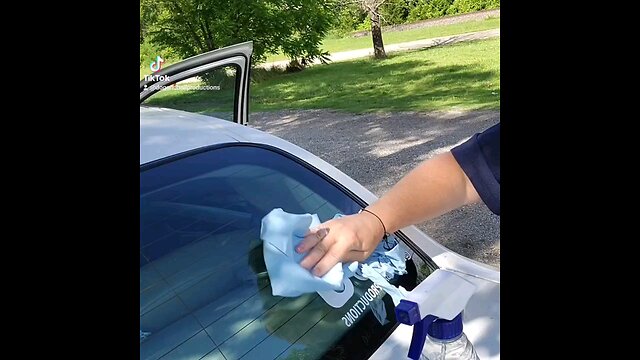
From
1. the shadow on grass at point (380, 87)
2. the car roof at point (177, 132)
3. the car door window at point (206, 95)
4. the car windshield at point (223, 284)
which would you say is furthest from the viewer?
Result: the shadow on grass at point (380, 87)

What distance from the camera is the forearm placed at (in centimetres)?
105

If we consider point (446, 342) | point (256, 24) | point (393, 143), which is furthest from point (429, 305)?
point (256, 24)

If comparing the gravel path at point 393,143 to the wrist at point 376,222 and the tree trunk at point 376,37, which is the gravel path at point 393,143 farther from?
the wrist at point 376,222

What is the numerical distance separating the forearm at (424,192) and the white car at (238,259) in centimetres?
30

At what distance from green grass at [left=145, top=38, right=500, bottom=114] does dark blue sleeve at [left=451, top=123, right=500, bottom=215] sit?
5.49 metres

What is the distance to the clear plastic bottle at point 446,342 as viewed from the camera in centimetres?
93

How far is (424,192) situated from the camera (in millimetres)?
1049

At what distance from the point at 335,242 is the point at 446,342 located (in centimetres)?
24

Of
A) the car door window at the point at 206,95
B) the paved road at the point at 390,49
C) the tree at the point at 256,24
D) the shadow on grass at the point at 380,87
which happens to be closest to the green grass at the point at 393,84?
the shadow on grass at the point at 380,87
